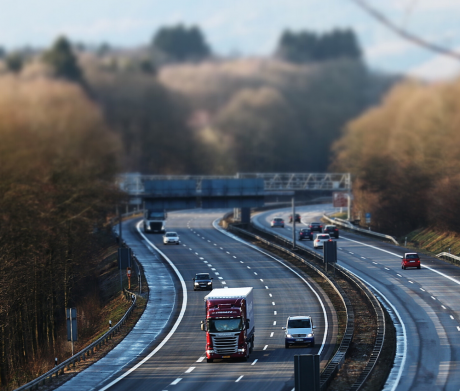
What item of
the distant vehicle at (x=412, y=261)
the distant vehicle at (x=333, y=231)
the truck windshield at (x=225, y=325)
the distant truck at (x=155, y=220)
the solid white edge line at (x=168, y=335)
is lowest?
the solid white edge line at (x=168, y=335)

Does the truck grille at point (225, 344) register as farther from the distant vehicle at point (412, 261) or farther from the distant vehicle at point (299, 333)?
the distant vehicle at point (412, 261)

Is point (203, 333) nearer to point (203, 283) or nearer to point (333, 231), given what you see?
point (203, 283)

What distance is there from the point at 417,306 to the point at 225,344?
919 inches

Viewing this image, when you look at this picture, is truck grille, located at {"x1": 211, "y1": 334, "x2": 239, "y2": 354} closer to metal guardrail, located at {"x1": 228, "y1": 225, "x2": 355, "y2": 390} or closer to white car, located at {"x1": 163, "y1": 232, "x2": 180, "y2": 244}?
metal guardrail, located at {"x1": 228, "y1": 225, "x2": 355, "y2": 390}

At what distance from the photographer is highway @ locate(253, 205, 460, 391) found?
37.8 metres

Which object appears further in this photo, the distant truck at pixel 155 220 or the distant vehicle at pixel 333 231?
the distant truck at pixel 155 220

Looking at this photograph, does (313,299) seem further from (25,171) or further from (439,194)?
(439,194)

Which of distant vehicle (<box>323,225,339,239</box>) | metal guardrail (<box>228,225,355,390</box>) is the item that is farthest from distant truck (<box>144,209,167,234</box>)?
distant vehicle (<box>323,225,339,239</box>)

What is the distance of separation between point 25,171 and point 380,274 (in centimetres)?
3935

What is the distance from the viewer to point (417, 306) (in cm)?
5953

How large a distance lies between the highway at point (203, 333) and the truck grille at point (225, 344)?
0.83m

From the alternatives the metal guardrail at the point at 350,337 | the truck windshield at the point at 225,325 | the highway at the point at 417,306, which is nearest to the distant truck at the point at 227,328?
the truck windshield at the point at 225,325

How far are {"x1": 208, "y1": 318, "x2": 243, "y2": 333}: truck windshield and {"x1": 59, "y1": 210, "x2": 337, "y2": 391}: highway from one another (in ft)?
6.74

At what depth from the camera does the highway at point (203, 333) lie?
3759 cm
